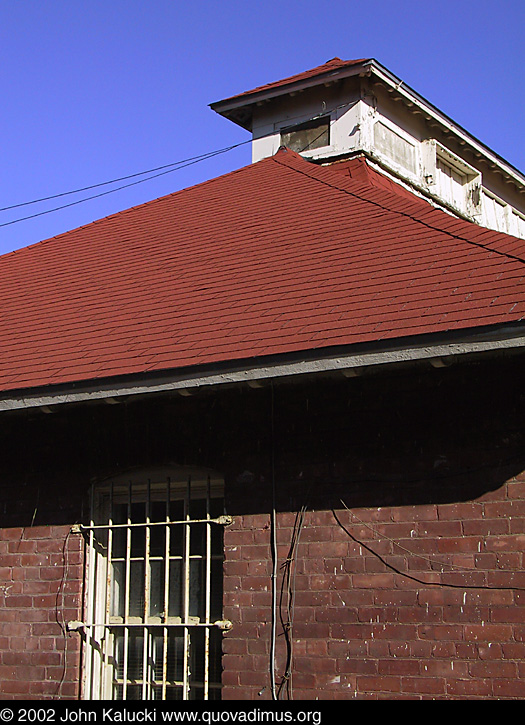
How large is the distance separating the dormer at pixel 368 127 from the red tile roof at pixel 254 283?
148 centimetres

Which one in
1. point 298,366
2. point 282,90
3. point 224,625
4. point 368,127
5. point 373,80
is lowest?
point 224,625

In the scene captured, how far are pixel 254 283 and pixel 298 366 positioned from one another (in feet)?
5.07

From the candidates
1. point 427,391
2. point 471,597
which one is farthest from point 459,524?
point 427,391

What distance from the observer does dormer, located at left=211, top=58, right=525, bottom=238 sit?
10.8 meters

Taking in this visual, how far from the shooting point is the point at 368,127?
10.7 metres

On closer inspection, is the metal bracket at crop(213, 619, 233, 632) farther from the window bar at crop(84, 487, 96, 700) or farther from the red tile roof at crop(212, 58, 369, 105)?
the red tile roof at crop(212, 58, 369, 105)

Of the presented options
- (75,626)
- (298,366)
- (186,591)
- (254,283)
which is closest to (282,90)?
(254,283)

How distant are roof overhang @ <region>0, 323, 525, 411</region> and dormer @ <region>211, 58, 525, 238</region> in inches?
220

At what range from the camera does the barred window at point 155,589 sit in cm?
629

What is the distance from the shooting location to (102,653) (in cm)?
658

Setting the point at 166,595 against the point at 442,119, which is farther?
the point at 442,119

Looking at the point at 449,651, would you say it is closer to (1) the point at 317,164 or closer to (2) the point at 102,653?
(2) the point at 102,653

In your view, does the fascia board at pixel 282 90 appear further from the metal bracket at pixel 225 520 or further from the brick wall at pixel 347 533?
the metal bracket at pixel 225 520

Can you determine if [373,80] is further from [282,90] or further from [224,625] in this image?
[224,625]
